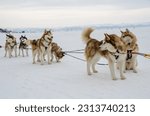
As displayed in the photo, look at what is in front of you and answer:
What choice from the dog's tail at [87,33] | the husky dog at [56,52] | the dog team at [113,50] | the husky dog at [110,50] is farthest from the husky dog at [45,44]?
the husky dog at [110,50]

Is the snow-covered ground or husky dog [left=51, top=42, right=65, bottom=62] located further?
husky dog [left=51, top=42, right=65, bottom=62]

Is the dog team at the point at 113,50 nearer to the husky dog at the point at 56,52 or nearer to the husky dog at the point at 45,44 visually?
the husky dog at the point at 45,44

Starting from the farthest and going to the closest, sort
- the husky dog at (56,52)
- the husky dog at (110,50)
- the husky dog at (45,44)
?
the husky dog at (56,52), the husky dog at (45,44), the husky dog at (110,50)

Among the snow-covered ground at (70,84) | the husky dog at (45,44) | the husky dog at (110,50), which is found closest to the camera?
the snow-covered ground at (70,84)

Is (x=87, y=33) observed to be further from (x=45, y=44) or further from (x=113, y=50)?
(x=45, y=44)

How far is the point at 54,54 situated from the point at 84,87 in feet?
12.7

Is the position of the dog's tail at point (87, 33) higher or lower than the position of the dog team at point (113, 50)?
higher

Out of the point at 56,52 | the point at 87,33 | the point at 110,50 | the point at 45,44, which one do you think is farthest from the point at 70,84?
the point at 56,52

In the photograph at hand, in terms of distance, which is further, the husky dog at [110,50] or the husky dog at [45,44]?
the husky dog at [45,44]

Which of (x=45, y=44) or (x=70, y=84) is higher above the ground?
(x=45, y=44)

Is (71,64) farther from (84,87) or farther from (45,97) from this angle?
(45,97)

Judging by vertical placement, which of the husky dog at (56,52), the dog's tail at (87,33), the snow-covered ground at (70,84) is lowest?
the snow-covered ground at (70,84)

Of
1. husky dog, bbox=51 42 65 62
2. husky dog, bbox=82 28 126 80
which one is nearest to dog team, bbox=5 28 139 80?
husky dog, bbox=82 28 126 80

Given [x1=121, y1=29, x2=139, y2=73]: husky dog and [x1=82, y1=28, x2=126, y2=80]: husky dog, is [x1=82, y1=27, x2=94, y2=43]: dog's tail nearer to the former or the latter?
[x1=82, y1=28, x2=126, y2=80]: husky dog
